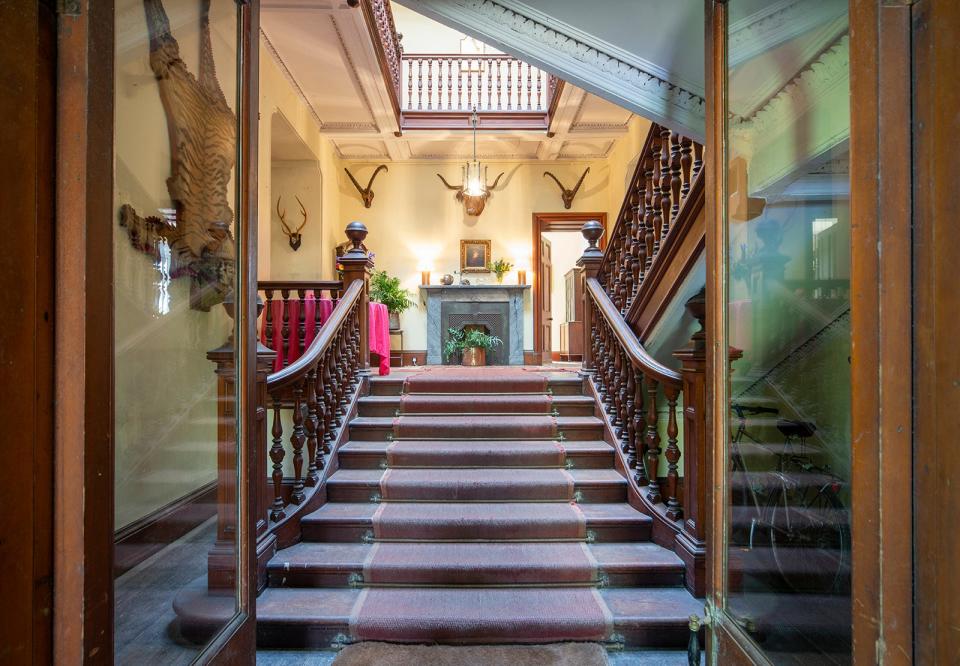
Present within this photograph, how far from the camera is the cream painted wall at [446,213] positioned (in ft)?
25.8

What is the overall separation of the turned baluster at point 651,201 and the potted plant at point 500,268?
425 cm

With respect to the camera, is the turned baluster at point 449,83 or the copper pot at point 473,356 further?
the copper pot at point 473,356

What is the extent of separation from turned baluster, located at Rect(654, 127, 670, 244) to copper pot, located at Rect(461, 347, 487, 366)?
4150 mm

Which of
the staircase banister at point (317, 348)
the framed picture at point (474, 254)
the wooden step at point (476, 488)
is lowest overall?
the wooden step at point (476, 488)

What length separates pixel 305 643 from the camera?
207cm

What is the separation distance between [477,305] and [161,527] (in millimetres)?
6464

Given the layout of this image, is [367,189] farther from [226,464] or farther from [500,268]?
[226,464]

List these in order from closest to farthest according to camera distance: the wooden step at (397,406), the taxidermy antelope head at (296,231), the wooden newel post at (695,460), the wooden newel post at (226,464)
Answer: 1. the wooden newel post at (226,464)
2. the wooden newel post at (695,460)
3. the wooden step at (397,406)
4. the taxidermy antelope head at (296,231)

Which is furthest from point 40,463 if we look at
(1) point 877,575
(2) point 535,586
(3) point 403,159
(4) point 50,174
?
(3) point 403,159

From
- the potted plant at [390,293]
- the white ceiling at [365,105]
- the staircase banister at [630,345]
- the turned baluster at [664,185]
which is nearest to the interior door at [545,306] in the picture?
the white ceiling at [365,105]

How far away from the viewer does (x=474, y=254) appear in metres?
7.82

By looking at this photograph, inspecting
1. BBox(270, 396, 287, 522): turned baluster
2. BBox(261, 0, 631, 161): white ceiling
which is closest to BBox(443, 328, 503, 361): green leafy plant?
BBox(261, 0, 631, 161): white ceiling

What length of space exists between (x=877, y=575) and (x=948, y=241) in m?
0.51

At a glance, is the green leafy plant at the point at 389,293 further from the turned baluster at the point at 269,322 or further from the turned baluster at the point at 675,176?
the turned baluster at the point at 675,176
